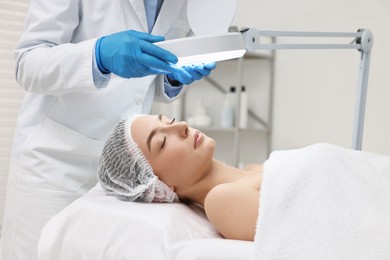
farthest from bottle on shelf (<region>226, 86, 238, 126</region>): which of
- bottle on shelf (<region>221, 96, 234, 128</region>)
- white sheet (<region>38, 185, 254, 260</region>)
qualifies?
white sheet (<region>38, 185, 254, 260</region>)

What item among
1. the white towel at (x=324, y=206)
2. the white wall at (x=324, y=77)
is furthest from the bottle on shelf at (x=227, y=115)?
the white towel at (x=324, y=206)

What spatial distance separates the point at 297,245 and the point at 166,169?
18.9 inches

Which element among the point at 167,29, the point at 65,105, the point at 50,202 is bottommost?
the point at 50,202

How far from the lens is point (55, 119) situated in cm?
128

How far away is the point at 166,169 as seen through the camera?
1237mm

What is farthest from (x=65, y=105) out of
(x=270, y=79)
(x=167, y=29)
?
(x=270, y=79)

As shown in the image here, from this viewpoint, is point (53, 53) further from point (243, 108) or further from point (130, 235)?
point (243, 108)

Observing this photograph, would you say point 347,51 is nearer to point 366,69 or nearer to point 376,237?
point 366,69

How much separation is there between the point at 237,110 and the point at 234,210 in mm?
1801

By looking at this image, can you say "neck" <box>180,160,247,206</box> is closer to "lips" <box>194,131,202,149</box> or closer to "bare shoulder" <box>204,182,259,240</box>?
"lips" <box>194,131,202,149</box>

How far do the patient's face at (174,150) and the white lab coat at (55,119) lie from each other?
13cm

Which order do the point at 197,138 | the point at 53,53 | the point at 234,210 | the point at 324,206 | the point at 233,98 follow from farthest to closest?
the point at 233,98 < the point at 197,138 < the point at 53,53 < the point at 234,210 < the point at 324,206

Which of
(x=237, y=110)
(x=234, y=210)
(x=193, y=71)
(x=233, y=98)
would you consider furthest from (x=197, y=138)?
(x=233, y=98)

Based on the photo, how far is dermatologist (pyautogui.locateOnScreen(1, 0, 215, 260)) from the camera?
1146mm
